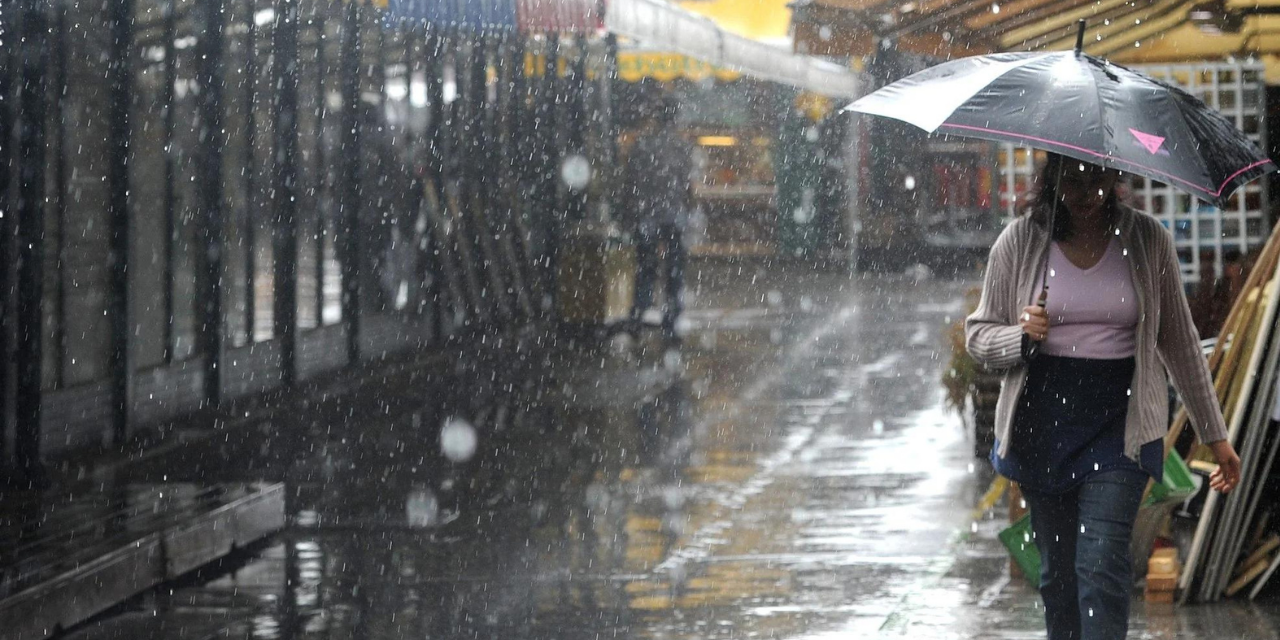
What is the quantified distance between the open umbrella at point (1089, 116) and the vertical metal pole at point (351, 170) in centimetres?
1130

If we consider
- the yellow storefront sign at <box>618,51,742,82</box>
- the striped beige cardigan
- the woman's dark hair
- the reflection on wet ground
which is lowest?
the reflection on wet ground

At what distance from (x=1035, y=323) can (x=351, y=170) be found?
12.0 m

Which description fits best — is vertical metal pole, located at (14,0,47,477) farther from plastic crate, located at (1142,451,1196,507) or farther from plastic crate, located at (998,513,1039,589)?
plastic crate, located at (1142,451,1196,507)

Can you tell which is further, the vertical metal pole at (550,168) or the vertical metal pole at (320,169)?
the vertical metal pole at (550,168)

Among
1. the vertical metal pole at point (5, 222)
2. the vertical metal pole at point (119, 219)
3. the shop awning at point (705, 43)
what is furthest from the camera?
the shop awning at point (705, 43)

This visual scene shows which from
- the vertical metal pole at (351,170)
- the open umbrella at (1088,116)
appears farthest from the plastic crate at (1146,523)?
the vertical metal pole at (351,170)

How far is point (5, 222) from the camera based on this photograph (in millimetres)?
9523

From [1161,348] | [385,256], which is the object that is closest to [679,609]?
[1161,348]

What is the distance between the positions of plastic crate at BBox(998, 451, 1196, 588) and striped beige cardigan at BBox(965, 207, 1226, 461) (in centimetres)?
170

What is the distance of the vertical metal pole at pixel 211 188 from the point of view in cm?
1252

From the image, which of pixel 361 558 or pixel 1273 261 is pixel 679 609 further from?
pixel 1273 261

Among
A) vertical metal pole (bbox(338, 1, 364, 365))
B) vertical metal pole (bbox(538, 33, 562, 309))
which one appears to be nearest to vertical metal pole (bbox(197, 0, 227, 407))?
vertical metal pole (bbox(338, 1, 364, 365))

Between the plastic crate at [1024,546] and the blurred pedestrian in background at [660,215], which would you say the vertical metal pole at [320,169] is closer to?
the blurred pedestrian in background at [660,215]

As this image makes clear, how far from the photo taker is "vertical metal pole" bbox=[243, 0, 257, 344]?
1323 cm
